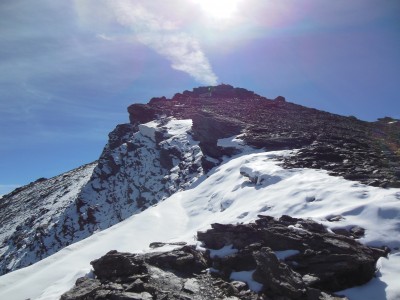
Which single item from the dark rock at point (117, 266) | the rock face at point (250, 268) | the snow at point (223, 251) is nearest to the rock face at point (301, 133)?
the rock face at point (250, 268)

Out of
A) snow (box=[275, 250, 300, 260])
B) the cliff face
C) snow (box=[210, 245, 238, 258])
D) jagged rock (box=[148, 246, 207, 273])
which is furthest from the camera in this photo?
the cliff face

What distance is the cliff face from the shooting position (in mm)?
29297

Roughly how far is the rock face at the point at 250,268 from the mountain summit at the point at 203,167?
0.44 metres

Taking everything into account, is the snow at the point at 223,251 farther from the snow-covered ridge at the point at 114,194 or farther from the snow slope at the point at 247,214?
the snow-covered ridge at the point at 114,194

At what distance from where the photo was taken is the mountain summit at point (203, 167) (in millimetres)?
21219

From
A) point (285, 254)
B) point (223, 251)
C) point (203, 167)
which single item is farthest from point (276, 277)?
point (203, 167)

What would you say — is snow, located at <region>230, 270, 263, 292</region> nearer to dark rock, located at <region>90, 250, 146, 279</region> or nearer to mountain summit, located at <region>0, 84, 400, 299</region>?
mountain summit, located at <region>0, 84, 400, 299</region>

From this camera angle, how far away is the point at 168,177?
38.3 m

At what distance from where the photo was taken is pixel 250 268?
1249cm

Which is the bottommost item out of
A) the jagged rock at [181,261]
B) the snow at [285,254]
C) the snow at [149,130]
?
the snow at [285,254]

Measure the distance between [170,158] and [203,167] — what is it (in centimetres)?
834

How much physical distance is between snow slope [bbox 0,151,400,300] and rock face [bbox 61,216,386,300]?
74 cm

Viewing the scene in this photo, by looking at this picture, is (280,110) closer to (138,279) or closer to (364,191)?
(364,191)

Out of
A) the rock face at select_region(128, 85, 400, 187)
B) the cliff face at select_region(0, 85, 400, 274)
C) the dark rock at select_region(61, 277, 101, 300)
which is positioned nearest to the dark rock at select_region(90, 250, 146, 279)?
the dark rock at select_region(61, 277, 101, 300)
